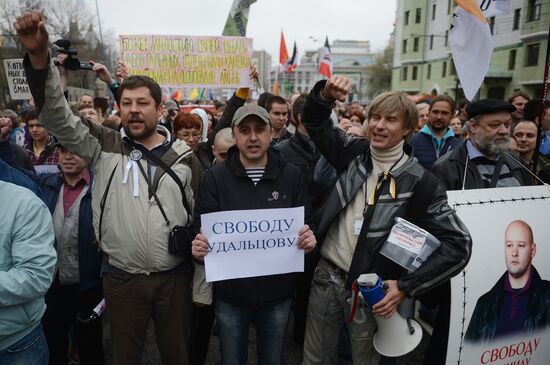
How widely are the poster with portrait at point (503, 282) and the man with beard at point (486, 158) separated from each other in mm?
292

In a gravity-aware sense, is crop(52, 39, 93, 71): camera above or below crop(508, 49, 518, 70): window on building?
below

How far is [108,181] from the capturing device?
2.33m

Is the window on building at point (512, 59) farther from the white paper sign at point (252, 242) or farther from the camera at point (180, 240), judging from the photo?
the camera at point (180, 240)

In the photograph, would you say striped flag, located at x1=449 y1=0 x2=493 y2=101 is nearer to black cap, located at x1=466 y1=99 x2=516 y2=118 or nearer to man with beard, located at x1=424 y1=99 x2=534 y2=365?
black cap, located at x1=466 y1=99 x2=516 y2=118

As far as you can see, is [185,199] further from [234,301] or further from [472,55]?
[472,55]

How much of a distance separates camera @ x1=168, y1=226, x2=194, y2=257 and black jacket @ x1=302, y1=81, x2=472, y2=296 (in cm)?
81

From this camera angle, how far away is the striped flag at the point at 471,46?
301cm

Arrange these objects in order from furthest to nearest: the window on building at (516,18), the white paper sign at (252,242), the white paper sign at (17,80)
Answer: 1. the window on building at (516,18)
2. the white paper sign at (17,80)
3. the white paper sign at (252,242)

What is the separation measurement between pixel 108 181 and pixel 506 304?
2.57 metres

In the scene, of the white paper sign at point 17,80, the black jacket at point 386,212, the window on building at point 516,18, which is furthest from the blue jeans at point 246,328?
the window on building at point 516,18

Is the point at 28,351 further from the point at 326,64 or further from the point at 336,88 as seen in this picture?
the point at 326,64

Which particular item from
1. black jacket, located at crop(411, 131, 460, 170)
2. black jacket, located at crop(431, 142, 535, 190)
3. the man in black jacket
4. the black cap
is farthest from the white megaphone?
black jacket, located at crop(411, 131, 460, 170)

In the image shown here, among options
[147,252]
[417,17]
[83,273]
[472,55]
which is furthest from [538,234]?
[417,17]

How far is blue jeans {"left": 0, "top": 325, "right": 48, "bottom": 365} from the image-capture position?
5.88ft
